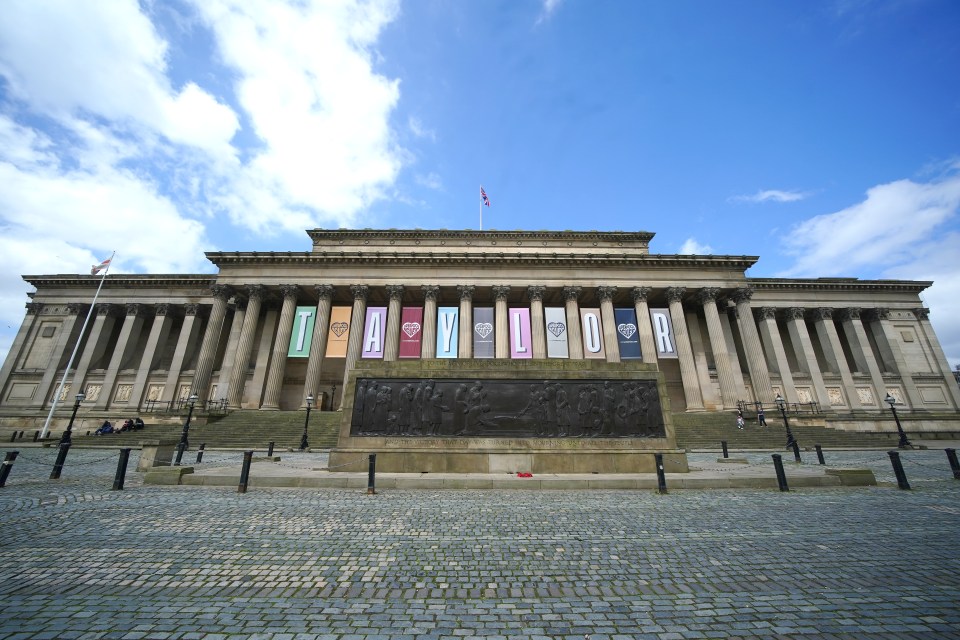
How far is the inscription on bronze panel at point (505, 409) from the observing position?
11.2 meters

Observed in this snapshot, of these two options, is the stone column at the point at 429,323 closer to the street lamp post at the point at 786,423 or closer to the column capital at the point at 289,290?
the column capital at the point at 289,290

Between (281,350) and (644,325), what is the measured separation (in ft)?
99.4

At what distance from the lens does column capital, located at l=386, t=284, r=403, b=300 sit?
32338 mm

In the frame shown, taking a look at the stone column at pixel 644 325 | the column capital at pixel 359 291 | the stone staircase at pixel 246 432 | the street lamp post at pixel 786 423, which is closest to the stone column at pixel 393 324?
the column capital at pixel 359 291

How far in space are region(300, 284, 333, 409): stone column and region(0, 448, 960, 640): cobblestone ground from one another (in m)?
21.8

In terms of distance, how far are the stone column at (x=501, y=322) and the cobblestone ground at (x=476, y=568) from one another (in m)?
23.0

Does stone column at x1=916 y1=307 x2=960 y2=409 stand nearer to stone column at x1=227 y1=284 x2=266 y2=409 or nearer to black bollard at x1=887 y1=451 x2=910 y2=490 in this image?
black bollard at x1=887 y1=451 x2=910 y2=490

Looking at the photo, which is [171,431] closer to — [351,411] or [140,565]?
[351,411]

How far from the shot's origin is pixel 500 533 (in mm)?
5680

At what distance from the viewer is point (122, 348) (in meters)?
34.6

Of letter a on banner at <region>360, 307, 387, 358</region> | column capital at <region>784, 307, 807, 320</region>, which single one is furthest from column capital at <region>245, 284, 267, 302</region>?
column capital at <region>784, 307, 807, 320</region>

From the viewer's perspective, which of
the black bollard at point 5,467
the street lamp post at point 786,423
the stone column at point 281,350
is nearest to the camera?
the black bollard at point 5,467

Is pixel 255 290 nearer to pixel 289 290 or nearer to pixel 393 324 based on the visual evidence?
pixel 289 290

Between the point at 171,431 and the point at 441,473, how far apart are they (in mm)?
22688
